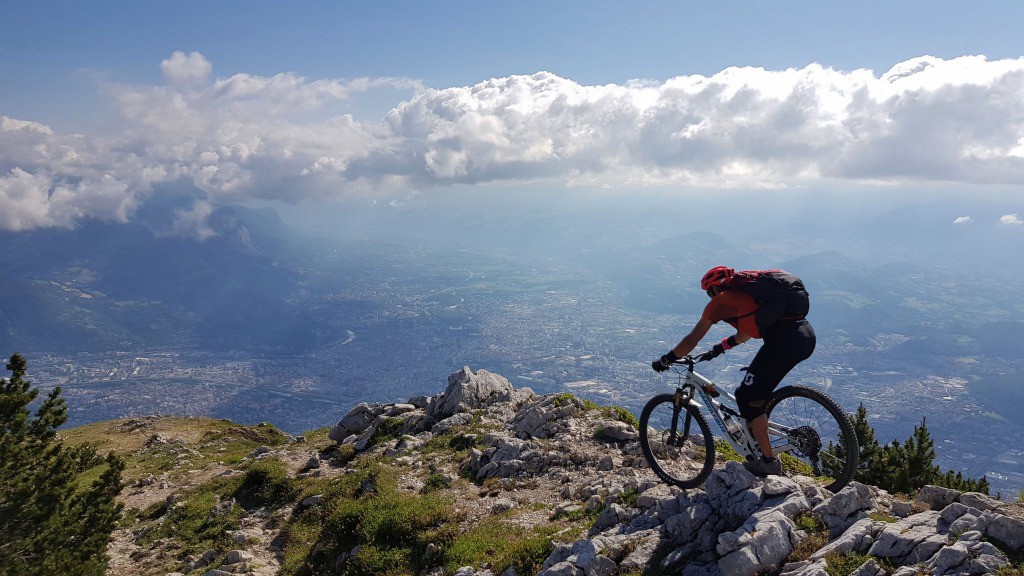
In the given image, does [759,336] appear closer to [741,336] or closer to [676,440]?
[741,336]

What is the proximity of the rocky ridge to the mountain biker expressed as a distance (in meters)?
0.97

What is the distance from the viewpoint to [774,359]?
905cm

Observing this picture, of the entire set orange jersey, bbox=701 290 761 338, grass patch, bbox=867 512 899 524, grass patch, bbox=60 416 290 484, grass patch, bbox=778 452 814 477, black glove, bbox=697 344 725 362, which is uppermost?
orange jersey, bbox=701 290 761 338

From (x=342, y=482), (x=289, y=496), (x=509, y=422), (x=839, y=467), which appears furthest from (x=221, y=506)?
(x=839, y=467)

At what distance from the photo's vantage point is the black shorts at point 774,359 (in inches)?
352

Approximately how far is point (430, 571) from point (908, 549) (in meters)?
9.09

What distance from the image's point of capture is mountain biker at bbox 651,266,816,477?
29.4 feet

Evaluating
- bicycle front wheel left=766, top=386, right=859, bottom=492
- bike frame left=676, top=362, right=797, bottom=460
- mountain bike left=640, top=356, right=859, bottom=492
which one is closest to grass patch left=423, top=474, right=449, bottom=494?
mountain bike left=640, top=356, right=859, bottom=492

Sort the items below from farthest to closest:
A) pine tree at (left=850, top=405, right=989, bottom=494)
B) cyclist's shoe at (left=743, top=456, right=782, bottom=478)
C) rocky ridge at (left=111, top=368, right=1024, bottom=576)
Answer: pine tree at (left=850, top=405, right=989, bottom=494), cyclist's shoe at (left=743, top=456, right=782, bottom=478), rocky ridge at (left=111, top=368, right=1024, bottom=576)

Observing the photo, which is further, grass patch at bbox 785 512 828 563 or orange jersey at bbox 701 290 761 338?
orange jersey at bbox 701 290 761 338

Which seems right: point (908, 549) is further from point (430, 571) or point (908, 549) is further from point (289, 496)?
point (289, 496)

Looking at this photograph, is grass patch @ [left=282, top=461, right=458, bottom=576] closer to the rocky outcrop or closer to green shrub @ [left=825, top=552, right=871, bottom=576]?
A: the rocky outcrop

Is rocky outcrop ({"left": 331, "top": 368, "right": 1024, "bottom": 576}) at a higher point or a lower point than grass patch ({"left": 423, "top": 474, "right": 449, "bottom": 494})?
higher

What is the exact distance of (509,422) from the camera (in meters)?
21.5
